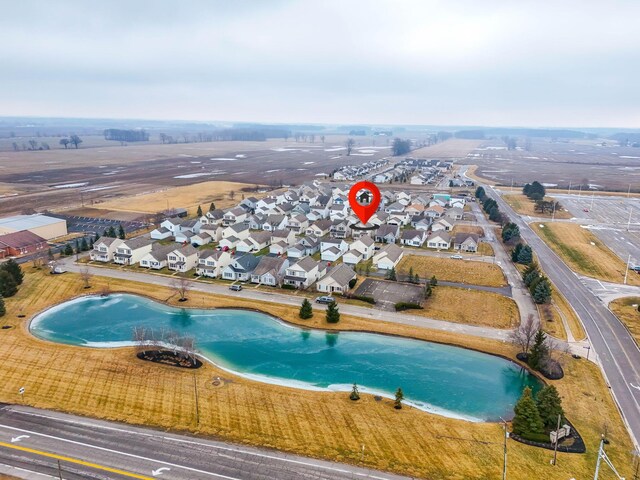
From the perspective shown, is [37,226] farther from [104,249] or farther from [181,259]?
[181,259]

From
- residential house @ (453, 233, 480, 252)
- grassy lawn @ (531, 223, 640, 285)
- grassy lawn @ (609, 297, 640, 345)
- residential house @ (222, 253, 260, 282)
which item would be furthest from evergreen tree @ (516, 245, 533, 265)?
residential house @ (222, 253, 260, 282)

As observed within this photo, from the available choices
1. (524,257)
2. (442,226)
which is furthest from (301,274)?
(442,226)

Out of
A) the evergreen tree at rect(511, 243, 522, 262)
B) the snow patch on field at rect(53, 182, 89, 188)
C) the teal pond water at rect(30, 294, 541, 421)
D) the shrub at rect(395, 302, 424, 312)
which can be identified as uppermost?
the snow patch on field at rect(53, 182, 89, 188)

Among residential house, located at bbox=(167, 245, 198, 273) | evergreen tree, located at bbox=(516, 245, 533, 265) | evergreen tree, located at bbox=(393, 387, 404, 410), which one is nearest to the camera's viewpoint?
evergreen tree, located at bbox=(393, 387, 404, 410)

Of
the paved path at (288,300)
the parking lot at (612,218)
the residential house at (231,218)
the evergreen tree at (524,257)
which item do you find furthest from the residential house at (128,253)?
the parking lot at (612,218)

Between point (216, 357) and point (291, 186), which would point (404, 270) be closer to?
point (216, 357)

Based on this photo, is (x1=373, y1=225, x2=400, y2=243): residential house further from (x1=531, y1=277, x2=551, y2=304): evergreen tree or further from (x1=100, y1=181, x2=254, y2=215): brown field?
(x1=100, y1=181, x2=254, y2=215): brown field
